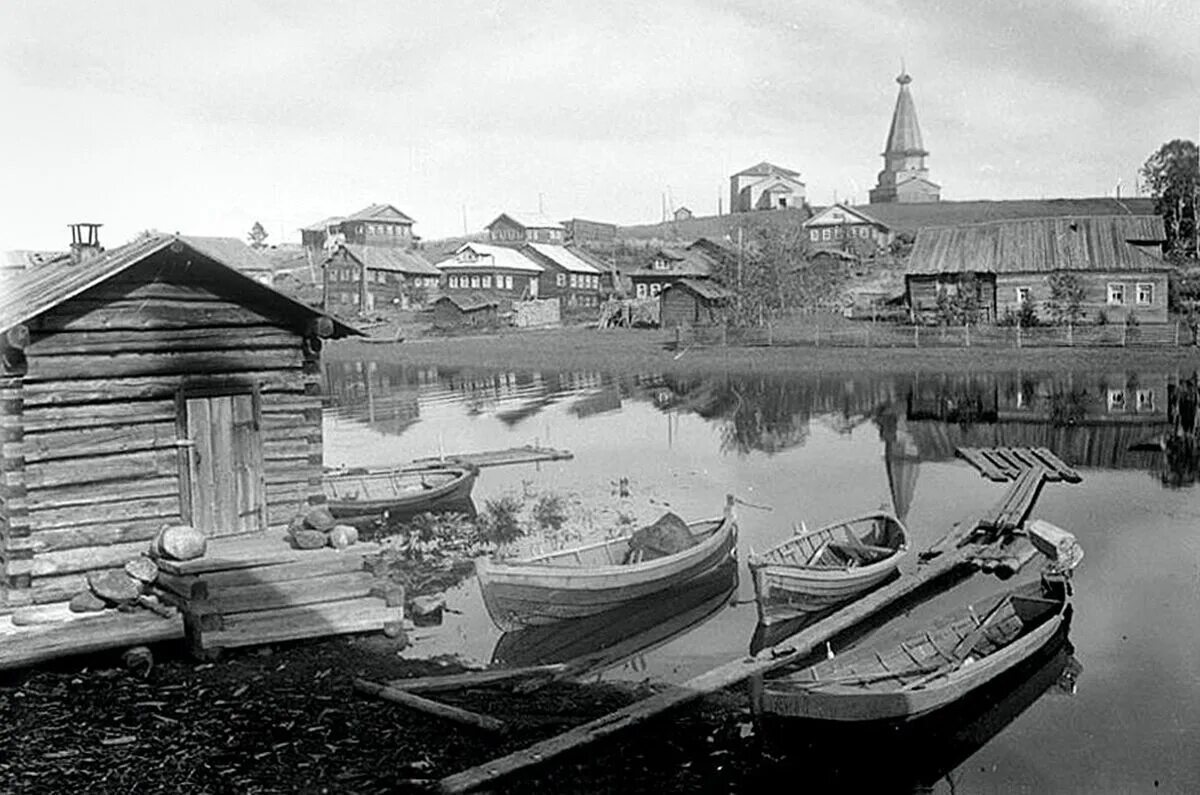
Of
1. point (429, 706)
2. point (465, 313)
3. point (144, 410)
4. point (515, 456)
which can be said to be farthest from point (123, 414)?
point (465, 313)

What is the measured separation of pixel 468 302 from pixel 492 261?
11.4m

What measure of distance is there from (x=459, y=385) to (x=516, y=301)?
3764cm

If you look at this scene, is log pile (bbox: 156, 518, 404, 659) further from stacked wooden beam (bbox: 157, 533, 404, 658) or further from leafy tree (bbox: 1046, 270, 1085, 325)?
leafy tree (bbox: 1046, 270, 1085, 325)

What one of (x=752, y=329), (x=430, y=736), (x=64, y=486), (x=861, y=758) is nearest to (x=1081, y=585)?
(x=861, y=758)

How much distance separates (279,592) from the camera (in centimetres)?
1423

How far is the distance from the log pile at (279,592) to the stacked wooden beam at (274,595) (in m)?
0.01

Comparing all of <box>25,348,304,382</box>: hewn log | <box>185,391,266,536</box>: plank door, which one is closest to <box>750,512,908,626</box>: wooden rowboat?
<box>185,391,266,536</box>: plank door

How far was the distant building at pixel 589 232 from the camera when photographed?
130 m

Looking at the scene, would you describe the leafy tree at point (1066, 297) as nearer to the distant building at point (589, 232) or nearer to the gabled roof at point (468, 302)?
the gabled roof at point (468, 302)

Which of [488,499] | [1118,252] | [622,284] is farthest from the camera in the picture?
[622,284]

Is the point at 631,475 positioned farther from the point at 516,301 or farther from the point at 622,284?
the point at 622,284

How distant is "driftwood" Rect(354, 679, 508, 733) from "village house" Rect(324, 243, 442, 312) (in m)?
79.6

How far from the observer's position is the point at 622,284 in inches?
4099

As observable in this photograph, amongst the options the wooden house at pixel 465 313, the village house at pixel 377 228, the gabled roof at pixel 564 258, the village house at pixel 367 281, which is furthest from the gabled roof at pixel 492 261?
the village house at pixel 377 228
